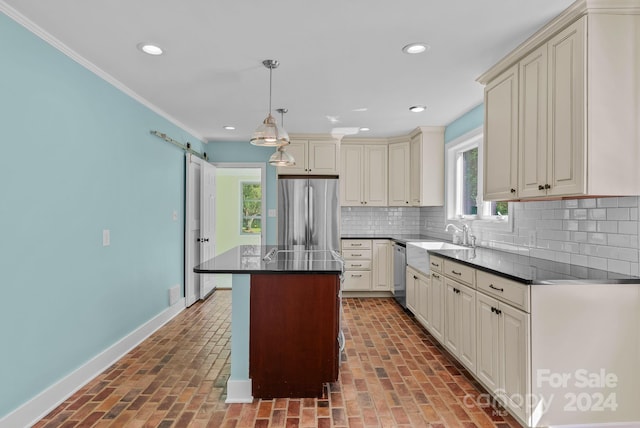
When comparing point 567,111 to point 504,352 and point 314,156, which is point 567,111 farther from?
point 314,156

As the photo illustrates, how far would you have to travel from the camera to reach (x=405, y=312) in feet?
14.8

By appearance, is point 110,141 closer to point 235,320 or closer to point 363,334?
point 235,320

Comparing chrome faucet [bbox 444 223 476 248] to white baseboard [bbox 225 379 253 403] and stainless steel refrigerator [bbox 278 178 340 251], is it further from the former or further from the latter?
white baseboard [bbox 225 379 253 403]

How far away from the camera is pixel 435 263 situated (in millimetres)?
3332

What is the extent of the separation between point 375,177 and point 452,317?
293 cm

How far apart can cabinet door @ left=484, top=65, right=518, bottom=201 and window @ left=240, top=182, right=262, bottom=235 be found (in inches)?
204

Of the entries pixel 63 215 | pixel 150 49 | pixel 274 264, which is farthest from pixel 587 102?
pixel 63 215

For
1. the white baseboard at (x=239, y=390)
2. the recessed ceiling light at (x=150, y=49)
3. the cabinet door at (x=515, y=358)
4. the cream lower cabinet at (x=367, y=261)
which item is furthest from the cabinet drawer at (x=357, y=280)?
the recessed ceiling light at (x=150, y=49)

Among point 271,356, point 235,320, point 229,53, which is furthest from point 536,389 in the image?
point 229,53

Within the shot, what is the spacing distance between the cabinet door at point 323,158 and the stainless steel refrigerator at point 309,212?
0.17m

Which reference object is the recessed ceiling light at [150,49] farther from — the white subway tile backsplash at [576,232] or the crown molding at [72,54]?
the white subway tile backsplash at [576,232]

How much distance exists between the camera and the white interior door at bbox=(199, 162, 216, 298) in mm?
5148

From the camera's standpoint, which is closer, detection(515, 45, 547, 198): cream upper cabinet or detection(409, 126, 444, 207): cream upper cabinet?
detection(515, 45, 547, 198): cream upper cabinet

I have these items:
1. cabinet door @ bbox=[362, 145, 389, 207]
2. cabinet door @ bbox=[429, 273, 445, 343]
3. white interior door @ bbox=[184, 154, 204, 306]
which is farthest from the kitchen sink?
white interior door @ bbox=[184, 154, 204, 306]
